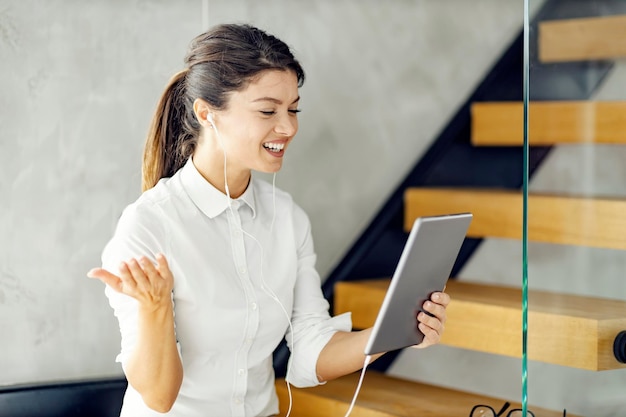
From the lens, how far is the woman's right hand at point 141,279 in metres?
1.82

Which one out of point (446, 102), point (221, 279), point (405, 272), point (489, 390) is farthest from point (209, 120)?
point (489, 390)

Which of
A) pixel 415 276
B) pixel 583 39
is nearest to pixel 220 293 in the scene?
pixel 415 276

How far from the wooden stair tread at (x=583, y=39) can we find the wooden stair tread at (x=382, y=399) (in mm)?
981

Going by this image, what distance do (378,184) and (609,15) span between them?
4.41ft

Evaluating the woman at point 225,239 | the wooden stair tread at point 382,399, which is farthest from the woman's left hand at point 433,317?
the wooden stair tread at point 382,399

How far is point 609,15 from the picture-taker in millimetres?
2109

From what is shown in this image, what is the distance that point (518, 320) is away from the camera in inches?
105

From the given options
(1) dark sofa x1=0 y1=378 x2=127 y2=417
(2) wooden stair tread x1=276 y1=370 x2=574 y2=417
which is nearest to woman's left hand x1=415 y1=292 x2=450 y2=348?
(2) wooden stair tread x1=276 y1=370 x2=574 y2=417

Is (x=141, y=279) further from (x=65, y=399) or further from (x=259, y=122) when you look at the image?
(x=65, y=399)

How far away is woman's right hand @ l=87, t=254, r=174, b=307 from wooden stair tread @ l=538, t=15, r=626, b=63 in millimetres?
866

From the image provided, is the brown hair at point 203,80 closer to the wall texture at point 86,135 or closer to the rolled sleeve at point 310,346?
the wall texture at point 86,135

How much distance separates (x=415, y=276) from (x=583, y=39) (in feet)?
2.41

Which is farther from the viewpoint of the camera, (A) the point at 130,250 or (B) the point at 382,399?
(B) the point at 382,399

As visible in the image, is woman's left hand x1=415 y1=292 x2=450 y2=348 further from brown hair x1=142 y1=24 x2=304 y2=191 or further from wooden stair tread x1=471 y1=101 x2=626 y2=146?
brown hair x1=142 y1=24 x2=304 y2=191
